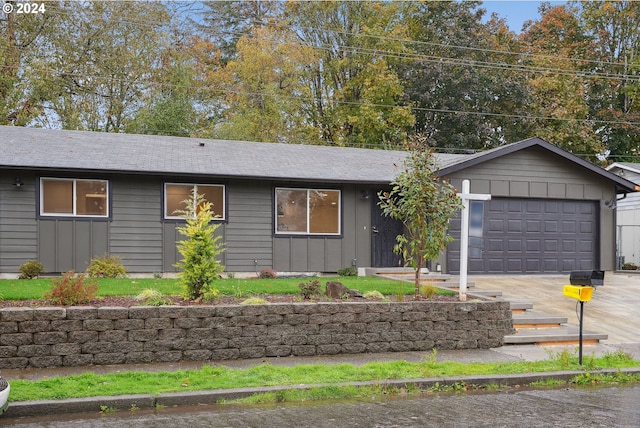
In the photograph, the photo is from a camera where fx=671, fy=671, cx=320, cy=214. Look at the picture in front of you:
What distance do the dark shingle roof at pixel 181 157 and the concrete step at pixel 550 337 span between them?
7.23 metres

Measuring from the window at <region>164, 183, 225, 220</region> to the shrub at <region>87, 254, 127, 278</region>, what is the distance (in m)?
1.94

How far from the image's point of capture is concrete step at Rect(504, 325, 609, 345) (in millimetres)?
10961

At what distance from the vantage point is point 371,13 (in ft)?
118

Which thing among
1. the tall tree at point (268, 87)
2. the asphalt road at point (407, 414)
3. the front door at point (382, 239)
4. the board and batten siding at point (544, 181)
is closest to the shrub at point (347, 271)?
the front door at point (382, 239)

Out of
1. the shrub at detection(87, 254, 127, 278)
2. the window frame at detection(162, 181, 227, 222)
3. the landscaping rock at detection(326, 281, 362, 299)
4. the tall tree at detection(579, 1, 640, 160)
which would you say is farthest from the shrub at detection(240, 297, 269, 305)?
the tall tree at detection(579, 1, 640, 160)

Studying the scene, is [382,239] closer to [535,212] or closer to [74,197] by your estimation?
[535,212]

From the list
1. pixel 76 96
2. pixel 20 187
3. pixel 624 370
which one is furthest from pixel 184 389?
pixel 76 96

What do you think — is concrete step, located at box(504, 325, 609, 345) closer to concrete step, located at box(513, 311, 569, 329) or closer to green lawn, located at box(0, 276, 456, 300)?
concrete step, located at box(513, 311, 569, 329)

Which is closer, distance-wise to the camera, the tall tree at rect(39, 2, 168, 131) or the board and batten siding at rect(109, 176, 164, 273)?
the board and batten siding at rect(109, 176, 164, 273)

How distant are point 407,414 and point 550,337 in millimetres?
5209

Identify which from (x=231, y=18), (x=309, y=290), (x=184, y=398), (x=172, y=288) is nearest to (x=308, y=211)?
(x=172, y=288)

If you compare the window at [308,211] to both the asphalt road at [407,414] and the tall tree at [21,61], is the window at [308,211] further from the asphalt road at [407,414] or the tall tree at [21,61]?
the tall tree at [21,61]

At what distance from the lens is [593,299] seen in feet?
50.2

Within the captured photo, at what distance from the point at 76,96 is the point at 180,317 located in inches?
1034
